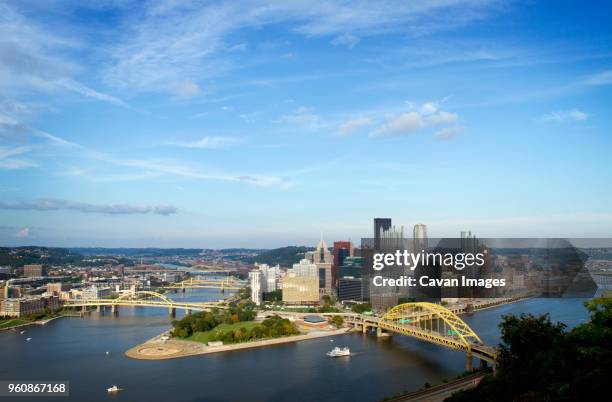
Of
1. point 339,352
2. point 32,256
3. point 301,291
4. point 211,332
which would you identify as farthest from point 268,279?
point 32,256

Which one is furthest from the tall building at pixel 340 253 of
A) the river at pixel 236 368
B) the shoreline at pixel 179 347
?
the shoreline at pixel 179 347

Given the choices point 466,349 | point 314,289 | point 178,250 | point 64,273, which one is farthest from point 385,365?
point 178,250

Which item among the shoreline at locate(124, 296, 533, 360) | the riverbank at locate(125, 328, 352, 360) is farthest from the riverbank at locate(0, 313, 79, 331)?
the riverbank at locate(125, 328, 352, 360)

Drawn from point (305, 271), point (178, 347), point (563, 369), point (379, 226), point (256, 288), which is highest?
point (379, 226)

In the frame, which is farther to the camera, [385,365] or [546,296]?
[546,296]

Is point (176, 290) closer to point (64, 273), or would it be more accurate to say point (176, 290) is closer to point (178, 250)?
point (64, 273)

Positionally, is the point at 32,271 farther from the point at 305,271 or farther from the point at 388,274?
the point at 388,274
